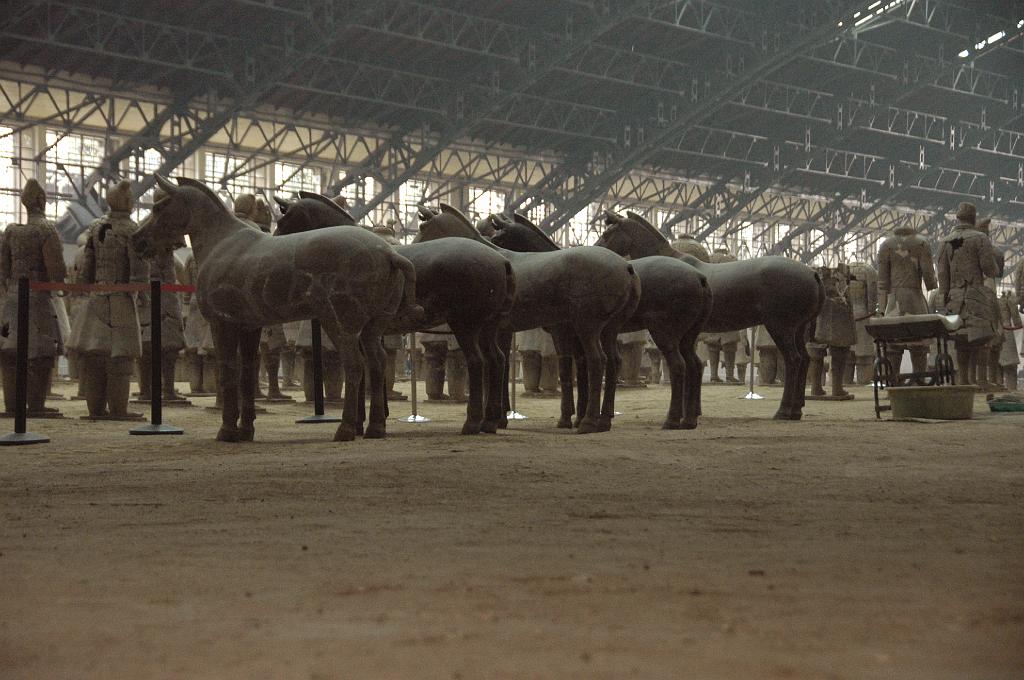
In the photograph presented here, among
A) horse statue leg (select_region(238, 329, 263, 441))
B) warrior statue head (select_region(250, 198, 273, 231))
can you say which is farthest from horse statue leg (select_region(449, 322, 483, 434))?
warrior statue head (select_region(250, 198, 273, 231))

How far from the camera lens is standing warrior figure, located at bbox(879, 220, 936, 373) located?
14.3 meters

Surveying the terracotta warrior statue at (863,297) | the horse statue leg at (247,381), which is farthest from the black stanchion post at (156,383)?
the terracotta warrior statue at (863,297)

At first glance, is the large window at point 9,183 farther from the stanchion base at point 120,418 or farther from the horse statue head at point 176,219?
the horse statue head at point 176,219

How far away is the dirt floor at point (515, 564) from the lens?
8.93ft

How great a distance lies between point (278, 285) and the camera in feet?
25.4

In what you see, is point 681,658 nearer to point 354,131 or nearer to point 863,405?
point 863,405

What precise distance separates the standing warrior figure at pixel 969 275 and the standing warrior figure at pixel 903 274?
8.5 inches

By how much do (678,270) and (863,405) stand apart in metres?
4.79

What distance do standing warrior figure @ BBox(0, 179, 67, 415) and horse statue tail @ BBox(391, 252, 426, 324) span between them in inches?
180

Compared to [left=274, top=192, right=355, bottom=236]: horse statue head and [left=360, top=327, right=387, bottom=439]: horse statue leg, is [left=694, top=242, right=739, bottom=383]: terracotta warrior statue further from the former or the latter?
[left=360, top=327, right=387, bottom=439]: horse statue leg

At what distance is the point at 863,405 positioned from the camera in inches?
534

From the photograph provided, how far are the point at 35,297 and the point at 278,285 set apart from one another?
4.25 meters

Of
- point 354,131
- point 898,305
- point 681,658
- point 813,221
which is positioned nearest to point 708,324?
point 898,305

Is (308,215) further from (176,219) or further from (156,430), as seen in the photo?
(156,430)
